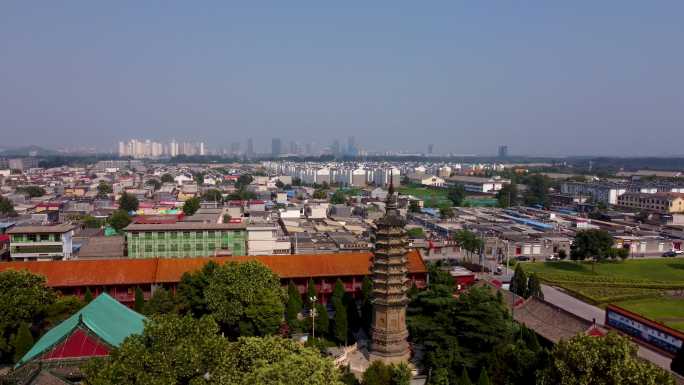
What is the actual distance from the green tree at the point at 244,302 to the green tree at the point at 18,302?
6644 mm

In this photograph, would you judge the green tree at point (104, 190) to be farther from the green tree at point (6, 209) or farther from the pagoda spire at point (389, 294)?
the pagoda spire at point (389, 294)

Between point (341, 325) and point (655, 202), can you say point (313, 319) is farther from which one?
point (655, 202)

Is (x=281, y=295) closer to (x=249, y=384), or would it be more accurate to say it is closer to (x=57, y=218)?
(x=249, y=384)

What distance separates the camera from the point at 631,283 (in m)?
33.8

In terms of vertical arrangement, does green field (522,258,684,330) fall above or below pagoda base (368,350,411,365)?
below

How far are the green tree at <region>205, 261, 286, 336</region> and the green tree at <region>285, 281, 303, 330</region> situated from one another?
63.5 inches

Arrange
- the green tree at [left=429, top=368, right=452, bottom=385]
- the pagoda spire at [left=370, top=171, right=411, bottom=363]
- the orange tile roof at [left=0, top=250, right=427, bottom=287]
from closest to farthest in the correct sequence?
the green tree at [left=429, top=368, right=452, bottom=385]
the pagoda spire at [left=370, top=171, right=411, bottom=363]
the orange tile roof at [left=0, top=250, right=427, bottom=287]

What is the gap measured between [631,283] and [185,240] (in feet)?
96.0

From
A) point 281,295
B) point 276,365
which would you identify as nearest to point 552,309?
point 281,295

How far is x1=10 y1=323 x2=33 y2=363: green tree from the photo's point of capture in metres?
19.7

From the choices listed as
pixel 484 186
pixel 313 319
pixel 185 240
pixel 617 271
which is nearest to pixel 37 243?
pixel 185 240

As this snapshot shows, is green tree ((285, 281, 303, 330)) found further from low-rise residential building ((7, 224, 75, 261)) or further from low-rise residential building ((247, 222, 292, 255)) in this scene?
low-rise residential building ((7, 224, 75, 261))

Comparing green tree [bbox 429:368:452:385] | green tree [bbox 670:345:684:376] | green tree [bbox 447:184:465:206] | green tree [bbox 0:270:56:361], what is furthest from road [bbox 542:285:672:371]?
green tree [bbox 447:184:465:206]

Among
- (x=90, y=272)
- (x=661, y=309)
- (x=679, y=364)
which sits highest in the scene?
(x=90, y=272)
